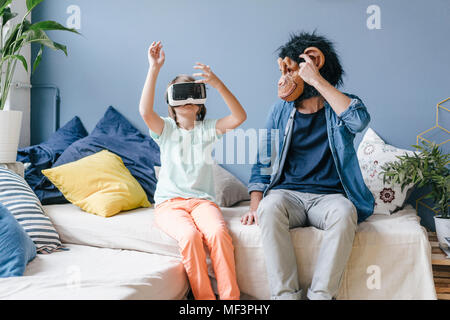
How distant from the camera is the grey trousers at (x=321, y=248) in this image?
4.18ft

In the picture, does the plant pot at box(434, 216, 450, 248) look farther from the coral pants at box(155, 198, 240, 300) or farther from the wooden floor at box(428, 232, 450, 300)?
the coral pants at box(155, 198, 240, 300)

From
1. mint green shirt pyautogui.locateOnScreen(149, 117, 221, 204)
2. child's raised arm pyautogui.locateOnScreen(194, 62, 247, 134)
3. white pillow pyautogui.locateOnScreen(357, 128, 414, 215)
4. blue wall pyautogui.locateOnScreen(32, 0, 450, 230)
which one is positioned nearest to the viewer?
child's raised arm pyautogui.locateOnScreen(194, 62, 247, 134)

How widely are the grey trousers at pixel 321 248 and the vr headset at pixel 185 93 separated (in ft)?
1.56

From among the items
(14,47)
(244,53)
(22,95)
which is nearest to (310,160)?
(244,53)

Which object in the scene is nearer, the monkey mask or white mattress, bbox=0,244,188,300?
white mattress, bbox=0,244,188,300

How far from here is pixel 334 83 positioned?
1605mm

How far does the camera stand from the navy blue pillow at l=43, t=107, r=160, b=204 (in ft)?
6.66

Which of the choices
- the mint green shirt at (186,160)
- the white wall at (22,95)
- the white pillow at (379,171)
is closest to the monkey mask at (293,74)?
the mint green shirt at (186,160)

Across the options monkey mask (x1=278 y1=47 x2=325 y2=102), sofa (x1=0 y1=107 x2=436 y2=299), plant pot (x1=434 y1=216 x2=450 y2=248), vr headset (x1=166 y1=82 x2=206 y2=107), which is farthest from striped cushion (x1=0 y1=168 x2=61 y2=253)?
plant pot (x1=434 y1=216 x2=450 y2=248)

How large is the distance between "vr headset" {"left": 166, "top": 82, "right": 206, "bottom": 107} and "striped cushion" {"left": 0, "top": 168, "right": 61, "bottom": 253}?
65 cm

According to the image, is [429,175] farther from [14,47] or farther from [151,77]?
[14,47]

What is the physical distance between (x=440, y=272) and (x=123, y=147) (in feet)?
5.03
